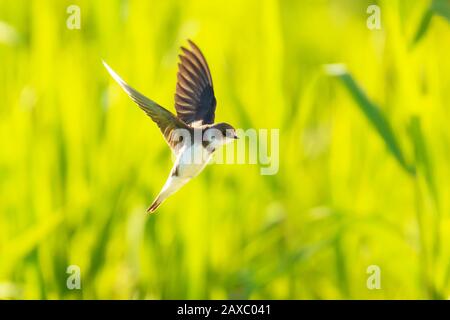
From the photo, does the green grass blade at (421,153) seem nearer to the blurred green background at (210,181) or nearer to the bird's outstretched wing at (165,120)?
the blurred green background at (210,181)

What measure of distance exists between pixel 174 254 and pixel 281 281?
27 cm

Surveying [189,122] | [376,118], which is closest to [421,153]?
[376,118]

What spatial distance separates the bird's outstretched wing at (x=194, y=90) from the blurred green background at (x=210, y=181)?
35cm

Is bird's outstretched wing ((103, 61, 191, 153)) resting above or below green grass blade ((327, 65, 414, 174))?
below

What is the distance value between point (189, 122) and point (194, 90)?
54 mm

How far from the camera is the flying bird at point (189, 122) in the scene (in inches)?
45.4

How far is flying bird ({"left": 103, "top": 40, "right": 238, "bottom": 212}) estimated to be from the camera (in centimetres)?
115

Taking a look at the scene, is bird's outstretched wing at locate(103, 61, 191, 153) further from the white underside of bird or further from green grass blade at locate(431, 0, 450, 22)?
green grass blade at locate(431, 0, 450, 22)

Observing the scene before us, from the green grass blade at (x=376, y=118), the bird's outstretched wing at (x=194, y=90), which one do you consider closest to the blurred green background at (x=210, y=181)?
the green grass blade at (x=376, y=118)

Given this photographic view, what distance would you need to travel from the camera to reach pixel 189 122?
1261 mm


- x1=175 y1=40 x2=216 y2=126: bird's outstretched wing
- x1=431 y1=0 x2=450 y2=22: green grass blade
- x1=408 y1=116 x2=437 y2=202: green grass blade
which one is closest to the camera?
x1=175 y1=40 x2=216 y2=126: bird's outstretched wing

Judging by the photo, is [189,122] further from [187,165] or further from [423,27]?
[423,27]

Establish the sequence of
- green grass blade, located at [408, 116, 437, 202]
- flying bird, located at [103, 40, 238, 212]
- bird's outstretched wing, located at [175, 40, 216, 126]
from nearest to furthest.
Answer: flying bird, located at [103, 40, 238, 212] < bird's outstretched wing, located at [175, 40, 216, 126] < green grass blade, located at [408, 116, 437, 202]

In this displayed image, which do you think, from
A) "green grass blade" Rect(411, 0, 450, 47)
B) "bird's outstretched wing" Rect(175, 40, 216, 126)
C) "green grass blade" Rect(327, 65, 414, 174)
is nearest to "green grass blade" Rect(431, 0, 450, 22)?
"green grass blade" Rect(411, 0, 450, 47)
